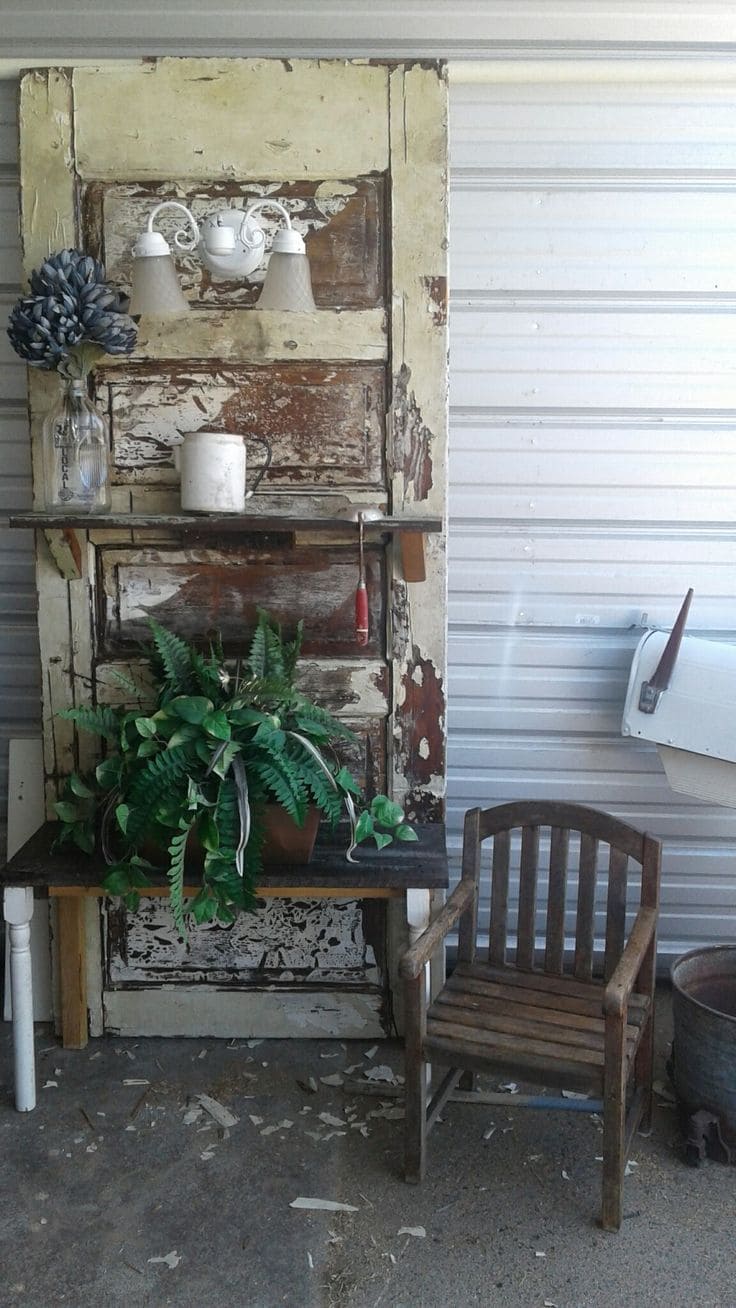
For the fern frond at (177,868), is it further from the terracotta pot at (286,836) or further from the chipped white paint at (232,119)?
the chipped white paint at (232,119)

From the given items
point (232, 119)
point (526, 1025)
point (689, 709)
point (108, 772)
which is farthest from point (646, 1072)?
point (232, 119)

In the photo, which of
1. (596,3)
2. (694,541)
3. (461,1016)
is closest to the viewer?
(461,1016)

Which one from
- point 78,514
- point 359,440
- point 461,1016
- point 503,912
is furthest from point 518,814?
point 78,514

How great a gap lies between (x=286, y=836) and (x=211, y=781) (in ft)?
0.90

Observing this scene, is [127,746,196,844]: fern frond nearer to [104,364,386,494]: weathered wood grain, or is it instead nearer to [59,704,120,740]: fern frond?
[59,704,120,740]: fern frond

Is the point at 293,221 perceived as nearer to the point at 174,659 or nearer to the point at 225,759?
the point at 174,659

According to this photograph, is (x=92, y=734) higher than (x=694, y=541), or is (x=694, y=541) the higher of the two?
(x=694, y=541)

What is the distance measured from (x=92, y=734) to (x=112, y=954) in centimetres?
73

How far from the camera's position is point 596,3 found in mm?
3404

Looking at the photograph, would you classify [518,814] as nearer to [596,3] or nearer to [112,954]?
[112,954]

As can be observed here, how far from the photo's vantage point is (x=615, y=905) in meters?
3.16

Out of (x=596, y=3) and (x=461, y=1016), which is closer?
(x=461, y=1016)

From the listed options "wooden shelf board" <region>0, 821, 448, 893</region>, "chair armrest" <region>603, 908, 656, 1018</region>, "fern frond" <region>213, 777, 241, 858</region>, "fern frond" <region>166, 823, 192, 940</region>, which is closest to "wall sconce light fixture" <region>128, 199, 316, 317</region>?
"fern frond" <region>213, 777, 241, 858</region>

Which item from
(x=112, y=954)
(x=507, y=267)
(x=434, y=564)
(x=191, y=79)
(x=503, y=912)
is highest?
(x=191, y=79)
